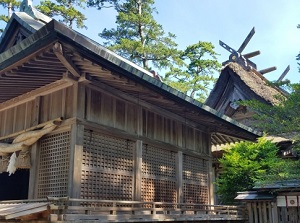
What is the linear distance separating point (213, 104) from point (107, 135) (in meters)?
12.6

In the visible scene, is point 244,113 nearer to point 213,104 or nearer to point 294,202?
point 213,104

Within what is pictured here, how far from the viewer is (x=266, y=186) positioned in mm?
9242

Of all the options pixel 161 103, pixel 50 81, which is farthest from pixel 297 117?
pixel 50 81

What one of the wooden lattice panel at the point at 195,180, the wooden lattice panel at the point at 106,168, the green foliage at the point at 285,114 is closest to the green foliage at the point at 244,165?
the wooden lattice panel at the point at 195,180

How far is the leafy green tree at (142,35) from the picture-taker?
101ft

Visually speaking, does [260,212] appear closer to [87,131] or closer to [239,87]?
[87,131]

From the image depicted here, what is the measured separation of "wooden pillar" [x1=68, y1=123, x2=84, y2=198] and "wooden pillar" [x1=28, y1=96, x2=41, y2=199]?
1330mm

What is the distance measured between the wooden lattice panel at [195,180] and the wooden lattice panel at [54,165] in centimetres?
458

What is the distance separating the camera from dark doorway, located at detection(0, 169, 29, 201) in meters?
11.7

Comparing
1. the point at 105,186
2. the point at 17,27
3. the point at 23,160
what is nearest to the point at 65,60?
the point at 23,160

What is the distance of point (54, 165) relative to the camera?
8.45 metres

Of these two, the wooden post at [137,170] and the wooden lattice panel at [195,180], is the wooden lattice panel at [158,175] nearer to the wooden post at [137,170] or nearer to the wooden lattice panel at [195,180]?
the wooden post at [137,170]

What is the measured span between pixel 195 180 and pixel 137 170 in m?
3.17

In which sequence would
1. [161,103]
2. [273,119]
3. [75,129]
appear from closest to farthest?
[75,129] < [273,119] < [161,103]
